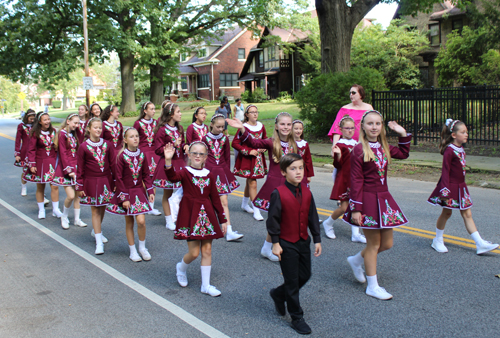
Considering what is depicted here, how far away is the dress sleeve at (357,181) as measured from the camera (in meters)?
4.73

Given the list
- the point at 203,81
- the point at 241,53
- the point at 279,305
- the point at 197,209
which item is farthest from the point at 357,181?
the point at 241,53

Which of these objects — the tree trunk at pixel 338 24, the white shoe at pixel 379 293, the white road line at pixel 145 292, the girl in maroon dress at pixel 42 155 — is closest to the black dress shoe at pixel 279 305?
the white road line at pixel 145 292

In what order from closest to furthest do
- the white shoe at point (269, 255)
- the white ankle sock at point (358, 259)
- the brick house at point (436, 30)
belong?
the white ankle sock at point (358, 259), the white shoe at point (269, 255), the brick house at point (436, 30)

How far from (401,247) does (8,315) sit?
4695mm

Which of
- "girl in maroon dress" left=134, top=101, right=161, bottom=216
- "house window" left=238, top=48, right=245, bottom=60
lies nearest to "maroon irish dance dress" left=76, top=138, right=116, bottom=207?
"girl in maroon dress" left=134, top=101, right=161, bottom=216

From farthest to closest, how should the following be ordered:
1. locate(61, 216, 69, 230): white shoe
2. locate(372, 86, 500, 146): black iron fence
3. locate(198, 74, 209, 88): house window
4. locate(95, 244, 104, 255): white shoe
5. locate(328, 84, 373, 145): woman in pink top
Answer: locate(198, 74, 209, 88): house window
locate(372, 86, 500, 146): black iron fence
locate(61, 216, 69, 230): white shoe
locate(328, 84, 373, 145): woman in pink top
locate(95, 244, 104, 255): white shoe

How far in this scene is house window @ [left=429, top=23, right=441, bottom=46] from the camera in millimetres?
37469

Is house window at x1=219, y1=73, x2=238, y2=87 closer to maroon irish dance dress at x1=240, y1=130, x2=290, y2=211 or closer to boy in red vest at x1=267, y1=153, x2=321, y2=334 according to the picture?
maroon irish dance dress at x1=240, y1=130, x2=290, y2=211

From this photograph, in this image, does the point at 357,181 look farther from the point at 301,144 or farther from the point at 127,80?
the point at 127,80

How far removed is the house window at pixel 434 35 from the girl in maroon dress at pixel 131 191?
36614mm

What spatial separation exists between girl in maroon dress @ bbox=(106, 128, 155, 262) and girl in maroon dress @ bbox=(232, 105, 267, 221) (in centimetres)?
160

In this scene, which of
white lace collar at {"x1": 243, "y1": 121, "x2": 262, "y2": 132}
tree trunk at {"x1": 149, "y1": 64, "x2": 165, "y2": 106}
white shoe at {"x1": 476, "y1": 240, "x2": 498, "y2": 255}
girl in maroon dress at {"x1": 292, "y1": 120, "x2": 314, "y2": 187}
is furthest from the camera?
tree trunk at {"x1": 149, "y1": 64, "x2": 165, "y2": 106}

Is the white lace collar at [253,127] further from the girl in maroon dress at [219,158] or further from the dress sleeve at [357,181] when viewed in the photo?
the dress sleeve at [357,181]

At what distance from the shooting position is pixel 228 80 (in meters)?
57.3
